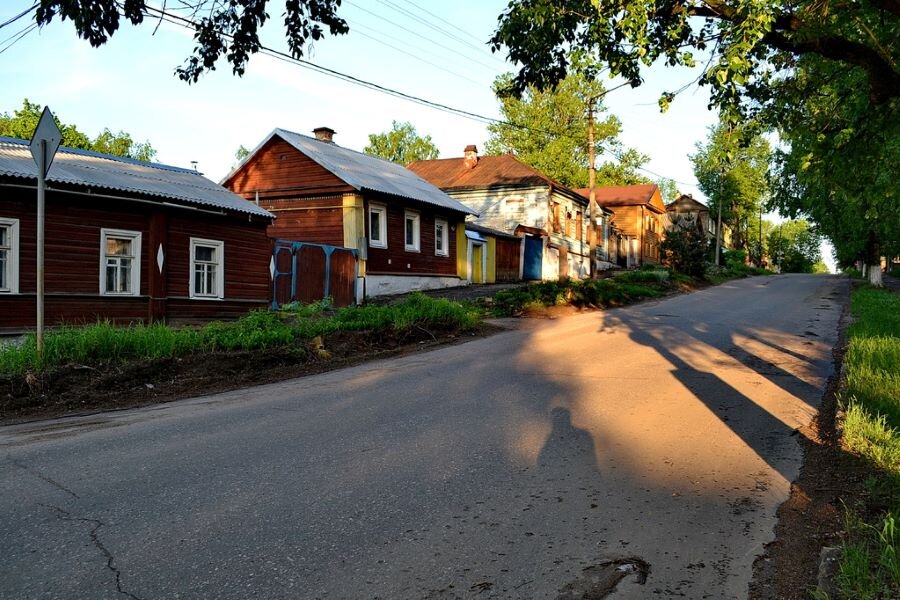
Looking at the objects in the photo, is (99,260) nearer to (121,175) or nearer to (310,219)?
(121,175)

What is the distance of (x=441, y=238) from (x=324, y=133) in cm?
790

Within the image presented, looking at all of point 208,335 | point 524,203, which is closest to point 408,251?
point 524,203

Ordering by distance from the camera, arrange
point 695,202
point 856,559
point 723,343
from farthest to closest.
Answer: point 695,202 → point 723,343 → point 856,559

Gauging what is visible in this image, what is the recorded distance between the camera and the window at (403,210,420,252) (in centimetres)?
2916

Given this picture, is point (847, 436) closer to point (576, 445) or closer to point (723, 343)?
point (576, 445)

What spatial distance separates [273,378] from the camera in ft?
35.5

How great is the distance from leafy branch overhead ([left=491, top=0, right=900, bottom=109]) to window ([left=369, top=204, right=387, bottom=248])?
17.9 metres

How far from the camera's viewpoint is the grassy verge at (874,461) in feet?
10.6

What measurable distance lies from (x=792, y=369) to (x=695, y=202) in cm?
7295

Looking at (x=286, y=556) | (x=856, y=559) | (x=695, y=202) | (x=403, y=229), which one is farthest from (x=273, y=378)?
(x=695, y=202)

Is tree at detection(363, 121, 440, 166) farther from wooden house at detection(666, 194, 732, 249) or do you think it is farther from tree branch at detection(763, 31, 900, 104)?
tree branch at detection(763, 31, 900, 104)

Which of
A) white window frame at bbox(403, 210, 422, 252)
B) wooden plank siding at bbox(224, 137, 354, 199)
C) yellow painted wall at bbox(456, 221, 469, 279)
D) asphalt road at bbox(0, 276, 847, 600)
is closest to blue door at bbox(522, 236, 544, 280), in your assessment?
yellow painted wall at bbox(456, 221, 469, 279)

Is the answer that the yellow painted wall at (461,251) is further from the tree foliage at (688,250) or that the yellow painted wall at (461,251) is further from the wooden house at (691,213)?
the wooden house at (691,213)

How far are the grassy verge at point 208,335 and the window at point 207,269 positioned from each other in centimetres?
393
